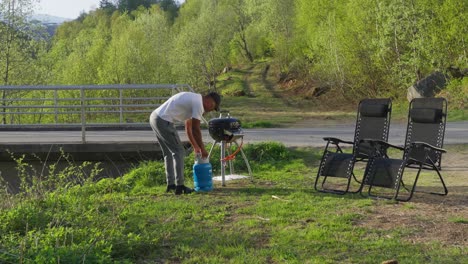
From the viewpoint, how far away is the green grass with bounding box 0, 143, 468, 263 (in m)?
5.86

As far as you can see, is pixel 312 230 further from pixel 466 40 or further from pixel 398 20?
pixel 398 20

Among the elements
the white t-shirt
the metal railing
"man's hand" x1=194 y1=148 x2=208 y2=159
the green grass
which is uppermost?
the white t-shirt

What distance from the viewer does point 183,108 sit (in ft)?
30.4

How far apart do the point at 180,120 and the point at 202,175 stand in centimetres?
94

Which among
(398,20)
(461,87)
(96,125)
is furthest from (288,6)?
(96,125)

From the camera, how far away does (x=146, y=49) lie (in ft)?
145

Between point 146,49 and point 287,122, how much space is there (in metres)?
23.0

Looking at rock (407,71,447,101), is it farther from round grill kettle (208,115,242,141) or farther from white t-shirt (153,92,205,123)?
white t-shirt (153,92,205,123)

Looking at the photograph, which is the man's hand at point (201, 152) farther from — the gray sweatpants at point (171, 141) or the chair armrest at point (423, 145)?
the chair armrest at point (423, 145)

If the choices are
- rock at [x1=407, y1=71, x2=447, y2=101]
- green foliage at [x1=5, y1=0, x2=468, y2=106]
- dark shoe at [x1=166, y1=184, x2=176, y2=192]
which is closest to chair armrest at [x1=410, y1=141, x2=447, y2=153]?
dark shoe at [x1=166, y1=184, x2=176, y2=192]

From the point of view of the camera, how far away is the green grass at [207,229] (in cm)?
586

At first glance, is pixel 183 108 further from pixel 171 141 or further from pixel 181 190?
pixel 181 190

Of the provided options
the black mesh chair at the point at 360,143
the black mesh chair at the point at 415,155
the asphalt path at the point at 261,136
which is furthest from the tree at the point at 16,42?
the black mesh chair at the point at 415,155

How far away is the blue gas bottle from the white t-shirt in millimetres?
746
